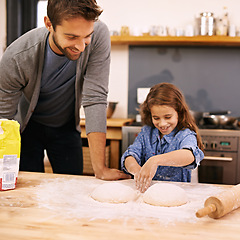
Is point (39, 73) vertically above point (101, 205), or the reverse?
point (39, 73)

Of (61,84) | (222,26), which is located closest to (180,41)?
(222,26)

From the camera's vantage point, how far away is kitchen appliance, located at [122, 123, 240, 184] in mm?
2604

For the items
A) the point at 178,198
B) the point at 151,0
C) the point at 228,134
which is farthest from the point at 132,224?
the point at 151,0

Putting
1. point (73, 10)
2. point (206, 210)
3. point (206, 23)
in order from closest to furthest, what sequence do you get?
point (206, 210) < point (73, 10) < point (206, 23)

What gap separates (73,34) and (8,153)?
472 mm

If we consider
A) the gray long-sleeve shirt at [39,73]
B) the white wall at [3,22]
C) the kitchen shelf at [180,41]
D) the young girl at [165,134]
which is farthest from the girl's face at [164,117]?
the white wall at [3,22]

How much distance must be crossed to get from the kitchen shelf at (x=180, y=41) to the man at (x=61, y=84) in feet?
5.11

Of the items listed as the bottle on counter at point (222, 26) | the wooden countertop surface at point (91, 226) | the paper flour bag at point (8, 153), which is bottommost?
the wooden countertop surface at point (91, 226)

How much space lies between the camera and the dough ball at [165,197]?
0.96m

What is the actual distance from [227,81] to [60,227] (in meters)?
2.74

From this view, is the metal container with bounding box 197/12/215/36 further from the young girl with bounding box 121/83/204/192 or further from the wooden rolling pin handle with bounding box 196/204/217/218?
the wooden rolling pin handle with bounding box 196/204/217/218

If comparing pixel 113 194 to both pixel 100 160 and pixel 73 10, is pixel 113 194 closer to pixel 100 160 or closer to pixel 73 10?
pixel 100 160

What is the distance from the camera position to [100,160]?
4.47 ft

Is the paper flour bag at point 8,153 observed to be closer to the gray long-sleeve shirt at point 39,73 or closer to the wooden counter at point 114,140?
the gray long-sleeve shirt at point 39,73
